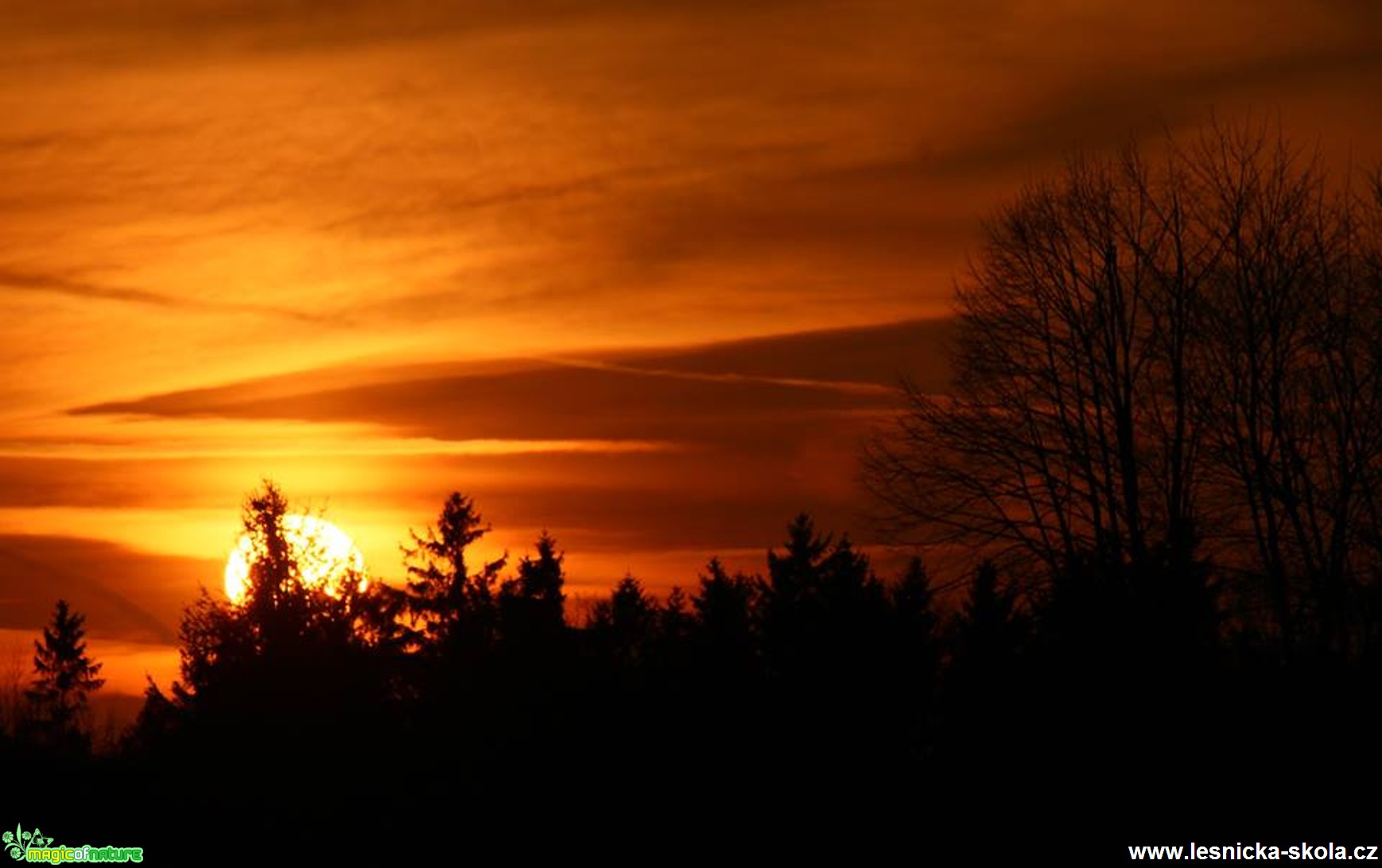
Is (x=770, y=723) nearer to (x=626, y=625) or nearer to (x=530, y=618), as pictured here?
(x=530, y=618)

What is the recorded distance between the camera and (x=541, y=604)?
1020 inches

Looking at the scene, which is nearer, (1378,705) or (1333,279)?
(1378,705)

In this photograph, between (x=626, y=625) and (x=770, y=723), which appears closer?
(x=770, y=723)

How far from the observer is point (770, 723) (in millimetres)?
21922

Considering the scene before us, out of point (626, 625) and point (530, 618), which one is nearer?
point (530, 618)

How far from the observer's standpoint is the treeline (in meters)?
19.9

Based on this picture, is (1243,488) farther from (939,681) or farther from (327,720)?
(327,720)

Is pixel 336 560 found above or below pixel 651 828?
above


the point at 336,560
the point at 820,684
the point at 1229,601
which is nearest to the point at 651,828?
the point at 820,684

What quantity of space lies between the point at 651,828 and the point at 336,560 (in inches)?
858

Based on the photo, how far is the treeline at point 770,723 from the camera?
19.9 meters

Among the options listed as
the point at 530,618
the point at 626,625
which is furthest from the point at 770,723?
the point at 626,625

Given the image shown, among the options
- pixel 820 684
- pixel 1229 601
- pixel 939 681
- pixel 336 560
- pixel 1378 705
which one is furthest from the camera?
pixel 336 560

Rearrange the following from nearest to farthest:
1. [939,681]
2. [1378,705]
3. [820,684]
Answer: [1378,705] < [820,684] < [939,681]
